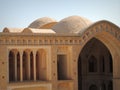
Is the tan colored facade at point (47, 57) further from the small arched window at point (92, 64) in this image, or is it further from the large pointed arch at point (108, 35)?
the small arched window at point (92, 64)

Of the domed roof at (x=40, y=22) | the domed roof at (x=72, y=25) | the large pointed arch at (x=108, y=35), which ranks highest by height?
the domed roof at (x=40, y=22)

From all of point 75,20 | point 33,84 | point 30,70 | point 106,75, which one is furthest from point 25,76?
point 106,75

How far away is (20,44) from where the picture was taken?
19.9 metres

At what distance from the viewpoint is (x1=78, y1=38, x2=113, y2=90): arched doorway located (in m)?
27.4

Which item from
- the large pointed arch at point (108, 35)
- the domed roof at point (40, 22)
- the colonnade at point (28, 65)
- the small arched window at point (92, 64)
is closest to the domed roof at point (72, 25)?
the large pointed arch at point (108, 35)

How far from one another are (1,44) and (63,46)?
452cm

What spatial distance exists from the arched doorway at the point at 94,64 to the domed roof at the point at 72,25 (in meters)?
2.78

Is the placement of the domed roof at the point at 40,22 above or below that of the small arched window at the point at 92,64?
above

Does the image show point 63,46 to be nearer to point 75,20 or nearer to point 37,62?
point 37,62

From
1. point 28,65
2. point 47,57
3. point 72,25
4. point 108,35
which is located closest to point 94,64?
point 72,25

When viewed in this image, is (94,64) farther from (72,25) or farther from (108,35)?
(108,35)

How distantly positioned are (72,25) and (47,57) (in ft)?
16.0

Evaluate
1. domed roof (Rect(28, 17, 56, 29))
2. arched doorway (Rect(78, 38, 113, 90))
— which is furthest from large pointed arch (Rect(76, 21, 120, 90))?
domed roof (Rect(28, 17, 56, 29))

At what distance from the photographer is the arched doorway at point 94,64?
27391mm
